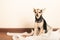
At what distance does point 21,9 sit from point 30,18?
0.15m

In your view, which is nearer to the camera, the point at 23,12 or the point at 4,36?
the point at 4,36

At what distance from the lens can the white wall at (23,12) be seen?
5.91 feet

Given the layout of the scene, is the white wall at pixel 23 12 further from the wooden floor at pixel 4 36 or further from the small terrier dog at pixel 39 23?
the small terrier dog at pixel 39 23

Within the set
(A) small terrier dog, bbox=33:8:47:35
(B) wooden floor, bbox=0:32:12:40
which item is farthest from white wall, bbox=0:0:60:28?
(A) small terrier dog, bbox=33:8:47:35

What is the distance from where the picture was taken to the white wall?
180 centimetres

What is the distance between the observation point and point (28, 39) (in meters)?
1.47

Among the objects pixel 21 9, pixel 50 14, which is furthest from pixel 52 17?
pixel 21 9

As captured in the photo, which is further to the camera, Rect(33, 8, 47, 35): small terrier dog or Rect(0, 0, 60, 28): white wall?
Rect(0, 0, 60, 28): white wall

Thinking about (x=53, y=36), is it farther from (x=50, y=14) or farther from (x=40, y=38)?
(x=50, y=14)

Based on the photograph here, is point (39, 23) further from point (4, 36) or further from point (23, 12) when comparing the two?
point (4, 36)

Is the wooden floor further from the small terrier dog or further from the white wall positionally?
the small terrier dog

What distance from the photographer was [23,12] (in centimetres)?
182

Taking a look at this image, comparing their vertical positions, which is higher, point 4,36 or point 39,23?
point 39,23

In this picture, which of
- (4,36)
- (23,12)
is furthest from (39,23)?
(4,36)
